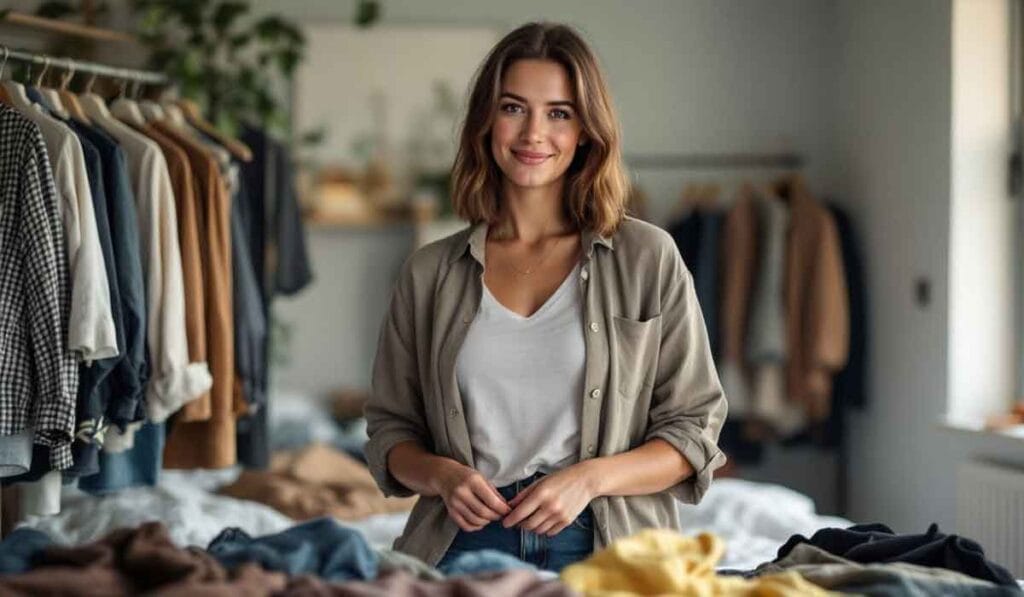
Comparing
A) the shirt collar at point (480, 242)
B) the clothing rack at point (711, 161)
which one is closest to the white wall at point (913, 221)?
the clothing rack at point (711, 161)

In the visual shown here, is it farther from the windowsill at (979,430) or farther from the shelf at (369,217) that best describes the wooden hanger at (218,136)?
the windowsill at (979,430)

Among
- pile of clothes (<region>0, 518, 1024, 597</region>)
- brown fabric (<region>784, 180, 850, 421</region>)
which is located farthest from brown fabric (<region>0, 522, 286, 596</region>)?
brown fabric (<region>784, 180, 850, 421</region>)

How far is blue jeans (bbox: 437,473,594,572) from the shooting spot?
1849 mm

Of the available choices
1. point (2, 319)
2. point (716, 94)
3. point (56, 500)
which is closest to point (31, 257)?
point (2, 319)

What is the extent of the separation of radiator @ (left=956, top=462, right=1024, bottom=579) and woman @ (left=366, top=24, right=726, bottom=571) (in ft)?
5.23

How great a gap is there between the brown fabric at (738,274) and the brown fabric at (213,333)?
6.77 feet

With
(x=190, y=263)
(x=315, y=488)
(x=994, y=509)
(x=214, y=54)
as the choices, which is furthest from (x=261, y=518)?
(x=214, y=54)

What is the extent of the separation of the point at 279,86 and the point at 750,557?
10.1 ft

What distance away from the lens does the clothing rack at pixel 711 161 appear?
497 cm

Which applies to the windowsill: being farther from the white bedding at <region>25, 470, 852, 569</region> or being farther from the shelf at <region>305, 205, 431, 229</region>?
the shelf at <region>305, 205, 431, 229</region>

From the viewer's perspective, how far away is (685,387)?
1.91m

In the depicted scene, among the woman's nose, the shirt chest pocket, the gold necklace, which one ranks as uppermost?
the woman's nose

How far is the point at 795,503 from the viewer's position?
11.2 feet

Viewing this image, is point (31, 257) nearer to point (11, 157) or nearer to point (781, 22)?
point (11, 157)
